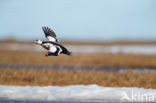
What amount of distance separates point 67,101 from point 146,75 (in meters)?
7.41

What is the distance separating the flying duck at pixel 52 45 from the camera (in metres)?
13.2

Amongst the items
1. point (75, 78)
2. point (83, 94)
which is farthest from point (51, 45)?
point (75, 78)

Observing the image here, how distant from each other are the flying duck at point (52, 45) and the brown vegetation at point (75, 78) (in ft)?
15.9

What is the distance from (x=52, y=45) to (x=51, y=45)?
1.3 inches

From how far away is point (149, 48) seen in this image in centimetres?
5528

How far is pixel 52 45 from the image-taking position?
13617 millimetres

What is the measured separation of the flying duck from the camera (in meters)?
13.2

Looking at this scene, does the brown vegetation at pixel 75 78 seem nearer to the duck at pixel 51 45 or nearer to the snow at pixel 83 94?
the snow at pixel 83 94

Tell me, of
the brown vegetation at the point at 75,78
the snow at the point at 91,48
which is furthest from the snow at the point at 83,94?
the snow at the point at 91,48

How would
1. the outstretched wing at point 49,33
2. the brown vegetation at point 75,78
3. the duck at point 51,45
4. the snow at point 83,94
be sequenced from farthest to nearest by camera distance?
the brown vegetation at point 75,78 → the snow at point 83,94 → the outstretched wing at point 49,33 → the duck at point 51,45

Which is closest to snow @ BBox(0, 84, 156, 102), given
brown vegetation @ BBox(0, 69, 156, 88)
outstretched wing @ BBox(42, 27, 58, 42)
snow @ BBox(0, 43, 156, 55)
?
outstretched wing @ BBox(42, 27, 58, 42)

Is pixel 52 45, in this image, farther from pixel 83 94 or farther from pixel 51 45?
pixel 83 94

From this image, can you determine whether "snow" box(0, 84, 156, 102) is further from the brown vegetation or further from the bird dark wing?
the brown vegetation

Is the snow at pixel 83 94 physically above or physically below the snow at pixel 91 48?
below
